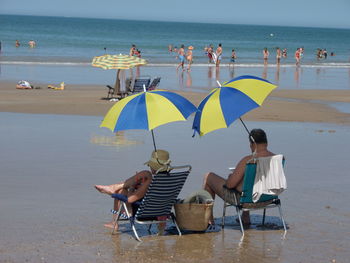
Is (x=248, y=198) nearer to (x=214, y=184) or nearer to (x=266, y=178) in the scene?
(x=266, y=178)

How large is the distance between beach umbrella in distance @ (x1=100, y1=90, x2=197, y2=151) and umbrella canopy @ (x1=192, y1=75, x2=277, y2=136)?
228 mm

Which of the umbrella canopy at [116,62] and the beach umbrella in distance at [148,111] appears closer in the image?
the beach umbrella in distance at [148,111]

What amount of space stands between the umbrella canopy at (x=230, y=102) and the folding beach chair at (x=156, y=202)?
24.0 inches

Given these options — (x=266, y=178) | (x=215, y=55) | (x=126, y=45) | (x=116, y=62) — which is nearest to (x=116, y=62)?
(x=116, y=62)

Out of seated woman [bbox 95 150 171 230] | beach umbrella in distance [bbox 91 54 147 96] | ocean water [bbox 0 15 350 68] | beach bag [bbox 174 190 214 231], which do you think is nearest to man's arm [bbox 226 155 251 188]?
beach bag [bbox 174 190 214 231]

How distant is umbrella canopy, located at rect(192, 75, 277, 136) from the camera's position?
24.5ft

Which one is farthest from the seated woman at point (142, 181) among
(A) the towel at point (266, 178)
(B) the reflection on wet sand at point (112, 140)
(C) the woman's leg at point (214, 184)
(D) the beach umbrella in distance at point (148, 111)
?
(B) the reflection on wet sand at point (112, 140)

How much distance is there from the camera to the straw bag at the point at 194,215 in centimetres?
741

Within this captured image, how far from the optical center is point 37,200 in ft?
28.1

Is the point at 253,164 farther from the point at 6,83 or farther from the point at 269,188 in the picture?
the point at 6,83

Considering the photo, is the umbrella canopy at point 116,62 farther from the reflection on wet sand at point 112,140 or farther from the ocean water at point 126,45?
the ocean water at point 126,45

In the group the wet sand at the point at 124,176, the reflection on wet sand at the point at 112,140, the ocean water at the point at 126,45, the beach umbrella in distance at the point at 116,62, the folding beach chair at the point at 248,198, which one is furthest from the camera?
the ocean water at the point at 126,45

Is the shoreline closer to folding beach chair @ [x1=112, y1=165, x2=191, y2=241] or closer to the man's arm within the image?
the man's arm

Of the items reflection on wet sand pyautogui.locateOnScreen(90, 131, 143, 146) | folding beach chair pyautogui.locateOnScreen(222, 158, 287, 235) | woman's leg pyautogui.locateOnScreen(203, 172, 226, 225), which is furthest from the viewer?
reflection on wet sand pyautogui.locateOnScreen(90, 131, 143, 146)
